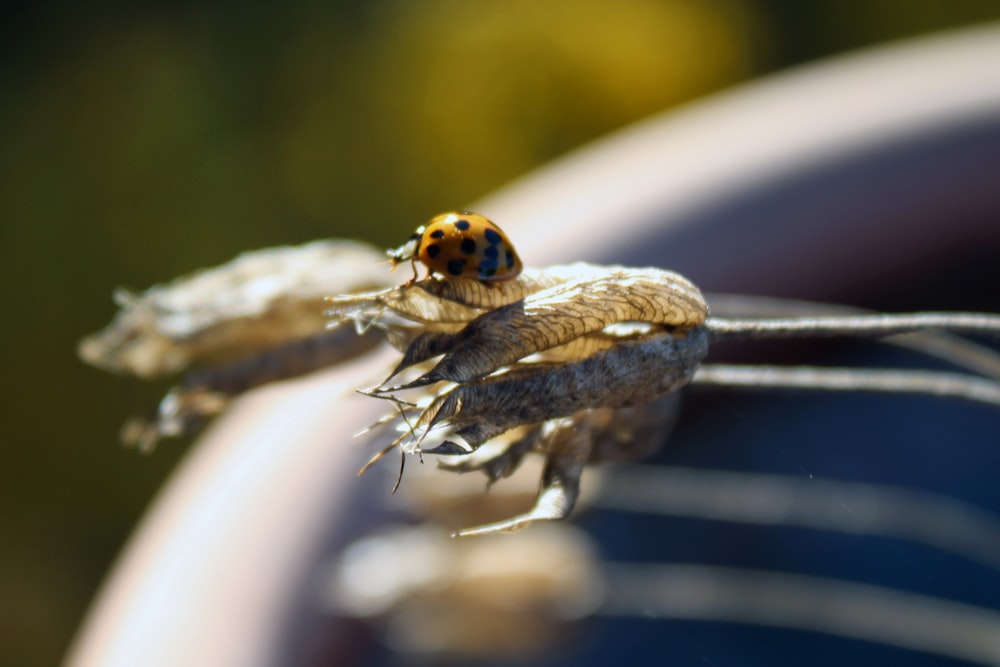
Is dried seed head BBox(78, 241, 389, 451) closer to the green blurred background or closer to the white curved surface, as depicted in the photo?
the white curved surface

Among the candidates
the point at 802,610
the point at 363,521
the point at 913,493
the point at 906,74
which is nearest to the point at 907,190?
the point at 906,74

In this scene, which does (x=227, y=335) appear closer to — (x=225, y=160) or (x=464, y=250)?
(x=464, y=250)

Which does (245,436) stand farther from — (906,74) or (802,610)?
(906,74)

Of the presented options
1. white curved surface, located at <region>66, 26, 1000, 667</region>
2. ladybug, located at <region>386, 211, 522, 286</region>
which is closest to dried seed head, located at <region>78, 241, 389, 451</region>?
ladybug, located at <region>386, 211, 522, 286</region>

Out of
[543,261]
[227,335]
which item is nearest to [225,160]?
[543,261]

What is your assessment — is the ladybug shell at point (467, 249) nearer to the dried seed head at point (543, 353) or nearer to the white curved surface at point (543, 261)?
the dried seed head at point (543, 353)

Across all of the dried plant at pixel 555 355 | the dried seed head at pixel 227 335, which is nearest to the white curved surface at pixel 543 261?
the dried seed head at pixel 227 335
